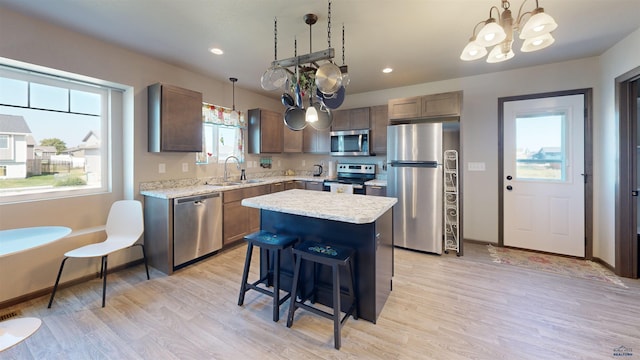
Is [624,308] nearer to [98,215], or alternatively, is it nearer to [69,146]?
[98,215]

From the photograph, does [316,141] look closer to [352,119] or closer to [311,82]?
[352,119]

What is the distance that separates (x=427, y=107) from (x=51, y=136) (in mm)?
4281

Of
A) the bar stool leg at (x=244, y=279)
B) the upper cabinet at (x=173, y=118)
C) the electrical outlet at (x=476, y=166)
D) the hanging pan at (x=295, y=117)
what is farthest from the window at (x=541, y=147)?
the upper cabinet at (x=173, y=118)

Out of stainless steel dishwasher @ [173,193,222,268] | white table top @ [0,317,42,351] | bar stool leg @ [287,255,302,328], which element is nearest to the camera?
white table top @ [0,317,42,351]

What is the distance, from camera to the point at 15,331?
1.60 meters

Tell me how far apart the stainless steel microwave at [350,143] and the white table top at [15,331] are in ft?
12.6

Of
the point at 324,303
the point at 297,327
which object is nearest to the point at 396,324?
the point at 324,303

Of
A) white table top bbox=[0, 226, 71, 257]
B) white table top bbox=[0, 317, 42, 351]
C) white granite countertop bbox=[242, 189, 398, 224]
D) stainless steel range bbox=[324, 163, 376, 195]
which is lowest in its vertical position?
white table top bbox=[0, 317, 42, 351]

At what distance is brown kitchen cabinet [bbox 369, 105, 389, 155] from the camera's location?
13.6 feet

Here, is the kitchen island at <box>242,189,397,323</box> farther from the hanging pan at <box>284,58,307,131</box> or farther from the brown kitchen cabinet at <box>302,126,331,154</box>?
the brown kitchen cabinet at <box>302,126,331,154</box>

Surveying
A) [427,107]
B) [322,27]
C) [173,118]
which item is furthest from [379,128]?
[173,118]

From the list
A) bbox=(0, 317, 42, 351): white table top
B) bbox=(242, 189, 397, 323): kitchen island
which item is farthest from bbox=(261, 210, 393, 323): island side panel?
bbox=(0, 317, 42, 351): white table top

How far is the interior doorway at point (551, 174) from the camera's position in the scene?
3162 mm

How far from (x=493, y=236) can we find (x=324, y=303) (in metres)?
2.91
